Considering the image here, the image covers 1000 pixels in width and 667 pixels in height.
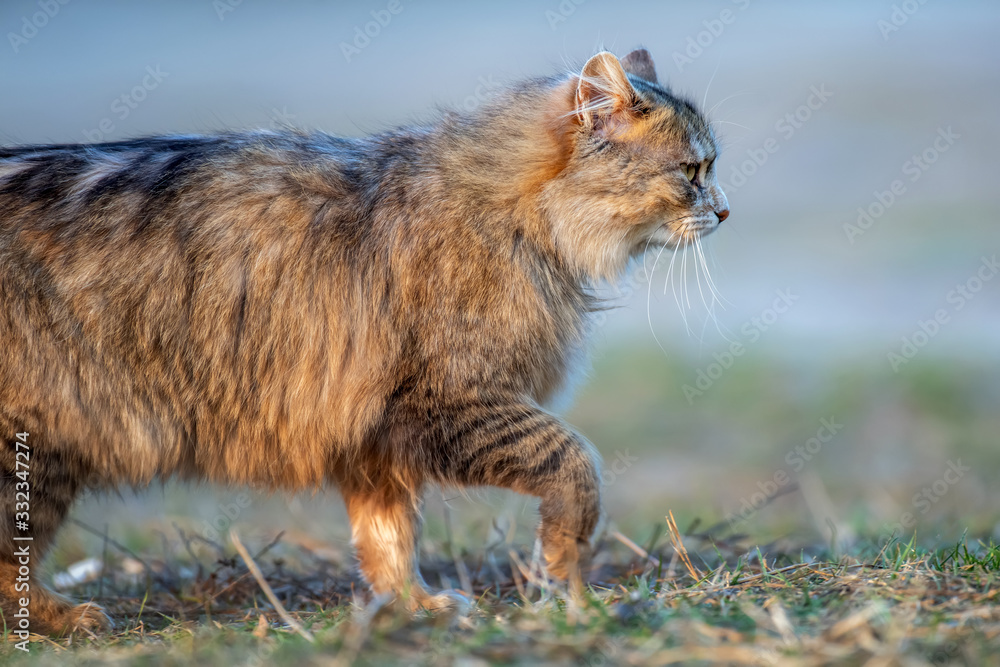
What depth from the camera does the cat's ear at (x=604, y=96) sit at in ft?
12.3

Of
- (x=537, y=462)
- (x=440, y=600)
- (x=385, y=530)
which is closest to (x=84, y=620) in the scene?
(x=385, y=530)

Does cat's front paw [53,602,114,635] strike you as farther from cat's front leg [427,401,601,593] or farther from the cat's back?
cat's front leg [427,401,601,593]

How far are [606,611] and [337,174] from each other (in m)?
2.02

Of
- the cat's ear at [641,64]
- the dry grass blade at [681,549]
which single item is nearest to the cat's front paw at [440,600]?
the dry grass blade at [681,549]

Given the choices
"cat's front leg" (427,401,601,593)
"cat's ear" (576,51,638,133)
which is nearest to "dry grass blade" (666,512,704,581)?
"cat's front leg" (427,401,601,593)

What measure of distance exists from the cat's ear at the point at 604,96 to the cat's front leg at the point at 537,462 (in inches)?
47.2

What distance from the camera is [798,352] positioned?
10227 millimetres

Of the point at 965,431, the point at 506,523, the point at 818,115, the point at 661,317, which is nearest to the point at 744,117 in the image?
the point at 818,115

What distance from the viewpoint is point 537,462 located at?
3.45 m

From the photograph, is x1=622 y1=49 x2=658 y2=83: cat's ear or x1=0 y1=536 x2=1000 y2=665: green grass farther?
x1=622 y1=49 x2=658 y2=83: cat's ear

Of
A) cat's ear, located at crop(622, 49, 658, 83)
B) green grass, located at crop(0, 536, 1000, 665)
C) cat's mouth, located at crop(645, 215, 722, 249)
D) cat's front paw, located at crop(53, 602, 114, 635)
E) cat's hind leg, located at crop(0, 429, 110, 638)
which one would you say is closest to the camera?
green grass, located at crop(0, 536, 1000, 665)

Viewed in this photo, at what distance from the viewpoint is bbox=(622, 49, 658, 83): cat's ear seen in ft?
15.0

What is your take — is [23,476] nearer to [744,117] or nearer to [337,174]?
[337,174]

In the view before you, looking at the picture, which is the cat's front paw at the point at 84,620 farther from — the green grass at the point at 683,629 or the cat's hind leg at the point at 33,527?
the green grass at the point at 683,629
